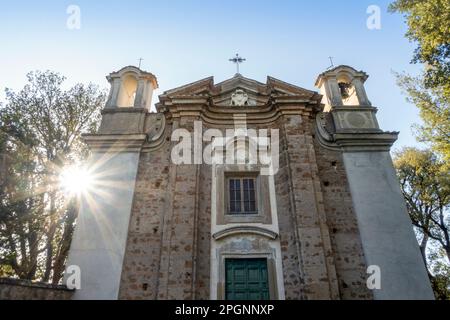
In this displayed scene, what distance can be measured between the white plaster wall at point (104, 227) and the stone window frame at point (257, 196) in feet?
9.63

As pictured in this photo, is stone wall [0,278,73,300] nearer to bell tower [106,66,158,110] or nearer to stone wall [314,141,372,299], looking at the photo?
bell tower [106,66,158,110]

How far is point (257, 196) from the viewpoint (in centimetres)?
1066

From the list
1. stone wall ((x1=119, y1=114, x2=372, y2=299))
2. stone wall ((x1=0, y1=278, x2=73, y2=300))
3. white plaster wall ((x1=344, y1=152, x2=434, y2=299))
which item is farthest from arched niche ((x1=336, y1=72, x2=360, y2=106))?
stone wall ((x1=0, y1=278, x2=73, y2=300))

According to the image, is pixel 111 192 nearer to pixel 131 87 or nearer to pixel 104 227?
pixel 104 227

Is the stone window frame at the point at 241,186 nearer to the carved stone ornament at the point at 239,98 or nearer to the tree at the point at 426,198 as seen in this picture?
the carved stone ornament at the point at 239,98

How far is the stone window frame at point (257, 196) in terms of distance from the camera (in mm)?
10055

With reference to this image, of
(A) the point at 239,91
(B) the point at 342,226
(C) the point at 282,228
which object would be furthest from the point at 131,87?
(B) the point at 342,226

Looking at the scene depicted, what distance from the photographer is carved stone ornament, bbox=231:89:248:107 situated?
12.8 metres

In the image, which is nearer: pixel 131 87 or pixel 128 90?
pixel 128 90

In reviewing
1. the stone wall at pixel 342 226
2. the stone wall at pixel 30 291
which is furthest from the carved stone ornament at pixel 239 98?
the stone wall at pixel 30 291

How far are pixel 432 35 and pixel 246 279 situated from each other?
405 inches
